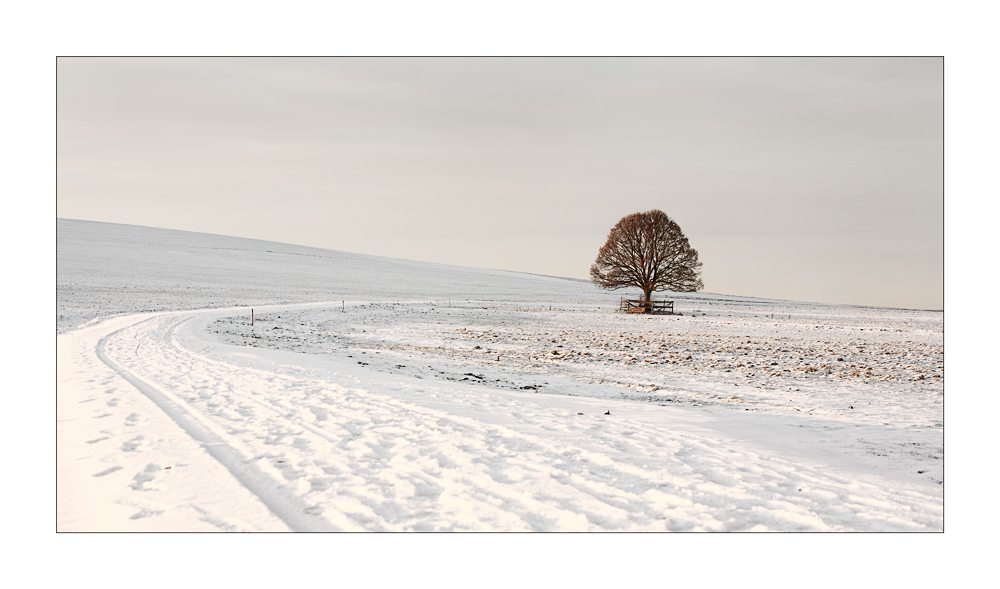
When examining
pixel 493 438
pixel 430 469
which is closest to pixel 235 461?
pixel 430 469

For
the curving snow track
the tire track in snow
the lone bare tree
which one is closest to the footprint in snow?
the curving snow track

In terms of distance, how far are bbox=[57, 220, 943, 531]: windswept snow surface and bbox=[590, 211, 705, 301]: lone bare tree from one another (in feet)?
98.4

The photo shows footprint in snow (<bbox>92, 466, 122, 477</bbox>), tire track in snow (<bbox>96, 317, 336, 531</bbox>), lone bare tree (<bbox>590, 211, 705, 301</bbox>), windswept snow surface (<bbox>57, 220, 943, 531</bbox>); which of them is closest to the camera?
tire track in snow (<bbox>96, 317, 336, 531</bbox>)

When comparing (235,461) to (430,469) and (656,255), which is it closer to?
(430,469)

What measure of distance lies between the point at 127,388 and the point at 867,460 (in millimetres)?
11219

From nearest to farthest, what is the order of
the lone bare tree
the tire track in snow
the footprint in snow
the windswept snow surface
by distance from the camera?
the tire track in snow → the windswept snow surface → the footprint in snow → the lone bare tree

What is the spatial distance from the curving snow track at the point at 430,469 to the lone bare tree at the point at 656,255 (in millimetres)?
40302

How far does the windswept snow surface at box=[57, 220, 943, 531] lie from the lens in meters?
4.64

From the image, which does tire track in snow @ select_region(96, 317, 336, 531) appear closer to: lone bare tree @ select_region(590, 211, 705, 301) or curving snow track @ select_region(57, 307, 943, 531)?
curving snow track @ select_region(57, 307, 943, 531)

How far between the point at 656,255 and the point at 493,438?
43.9m

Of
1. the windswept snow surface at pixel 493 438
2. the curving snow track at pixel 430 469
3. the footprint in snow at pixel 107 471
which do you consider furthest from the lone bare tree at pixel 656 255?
the footprint in snow at pixel 107 471

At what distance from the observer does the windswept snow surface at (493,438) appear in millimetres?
4641

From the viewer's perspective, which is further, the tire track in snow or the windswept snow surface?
the windswept snow surface

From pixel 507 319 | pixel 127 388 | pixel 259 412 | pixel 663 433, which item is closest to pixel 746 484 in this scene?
pixel 663 433
